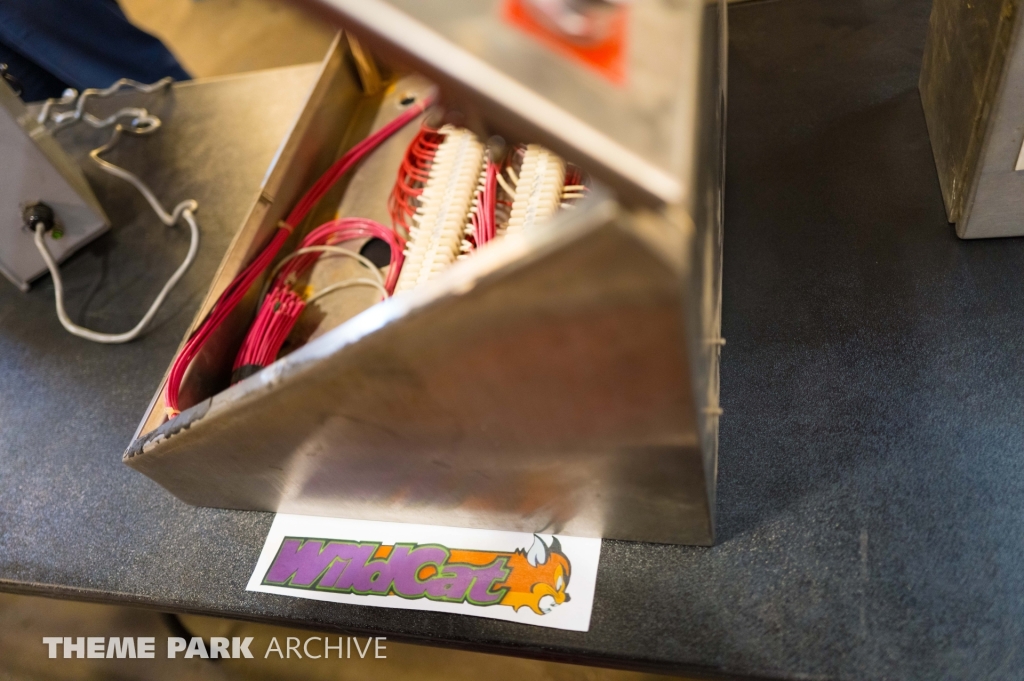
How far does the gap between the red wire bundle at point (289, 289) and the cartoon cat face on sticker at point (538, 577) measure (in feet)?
1.07

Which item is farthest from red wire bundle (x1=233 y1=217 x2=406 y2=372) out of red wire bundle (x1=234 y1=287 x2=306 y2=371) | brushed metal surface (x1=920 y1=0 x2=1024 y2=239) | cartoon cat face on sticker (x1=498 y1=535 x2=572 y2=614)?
brushed metal surface (x1=920 y1=0 x2=1024 y2=239)

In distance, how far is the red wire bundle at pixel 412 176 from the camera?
34.9 inches

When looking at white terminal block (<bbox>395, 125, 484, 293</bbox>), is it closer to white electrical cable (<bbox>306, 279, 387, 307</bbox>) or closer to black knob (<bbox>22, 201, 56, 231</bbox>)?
white electrical cable (<bbox>306, 279, 387, 307</bbox>)

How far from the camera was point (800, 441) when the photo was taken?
2.10ft

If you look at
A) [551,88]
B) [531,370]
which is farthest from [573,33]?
[531,370]

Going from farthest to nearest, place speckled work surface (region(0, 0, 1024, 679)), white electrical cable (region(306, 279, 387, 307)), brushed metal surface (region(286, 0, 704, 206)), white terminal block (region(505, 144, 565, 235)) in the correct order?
white electrical cable (region(306, 279, 387, 307)) < white terminal block (region(505, 144, 565, 235)) < speckled work surface (region(0, 0, 1024, 679)) < brushed metal surface (region(286, 0, 704, 206))

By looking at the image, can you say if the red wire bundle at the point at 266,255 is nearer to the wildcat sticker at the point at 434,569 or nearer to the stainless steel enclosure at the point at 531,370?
the stainless steel enclosure at the point at 531,370

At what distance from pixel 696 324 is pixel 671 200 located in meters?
0.10

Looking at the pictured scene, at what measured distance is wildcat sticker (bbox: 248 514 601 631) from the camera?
61cm

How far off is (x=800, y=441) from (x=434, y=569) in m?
0.34

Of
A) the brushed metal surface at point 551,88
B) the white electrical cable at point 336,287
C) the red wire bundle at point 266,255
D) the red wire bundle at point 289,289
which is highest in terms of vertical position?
the brushed metal surface at point 551,88

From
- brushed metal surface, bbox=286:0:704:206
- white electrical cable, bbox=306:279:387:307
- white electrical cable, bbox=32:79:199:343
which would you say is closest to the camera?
brushed metal surface, bbox=286:0:704:206

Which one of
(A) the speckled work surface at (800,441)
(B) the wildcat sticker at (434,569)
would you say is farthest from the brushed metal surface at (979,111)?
(B) the wildcat sticker at (434,569)

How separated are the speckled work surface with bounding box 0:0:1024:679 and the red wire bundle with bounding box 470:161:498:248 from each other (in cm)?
25
